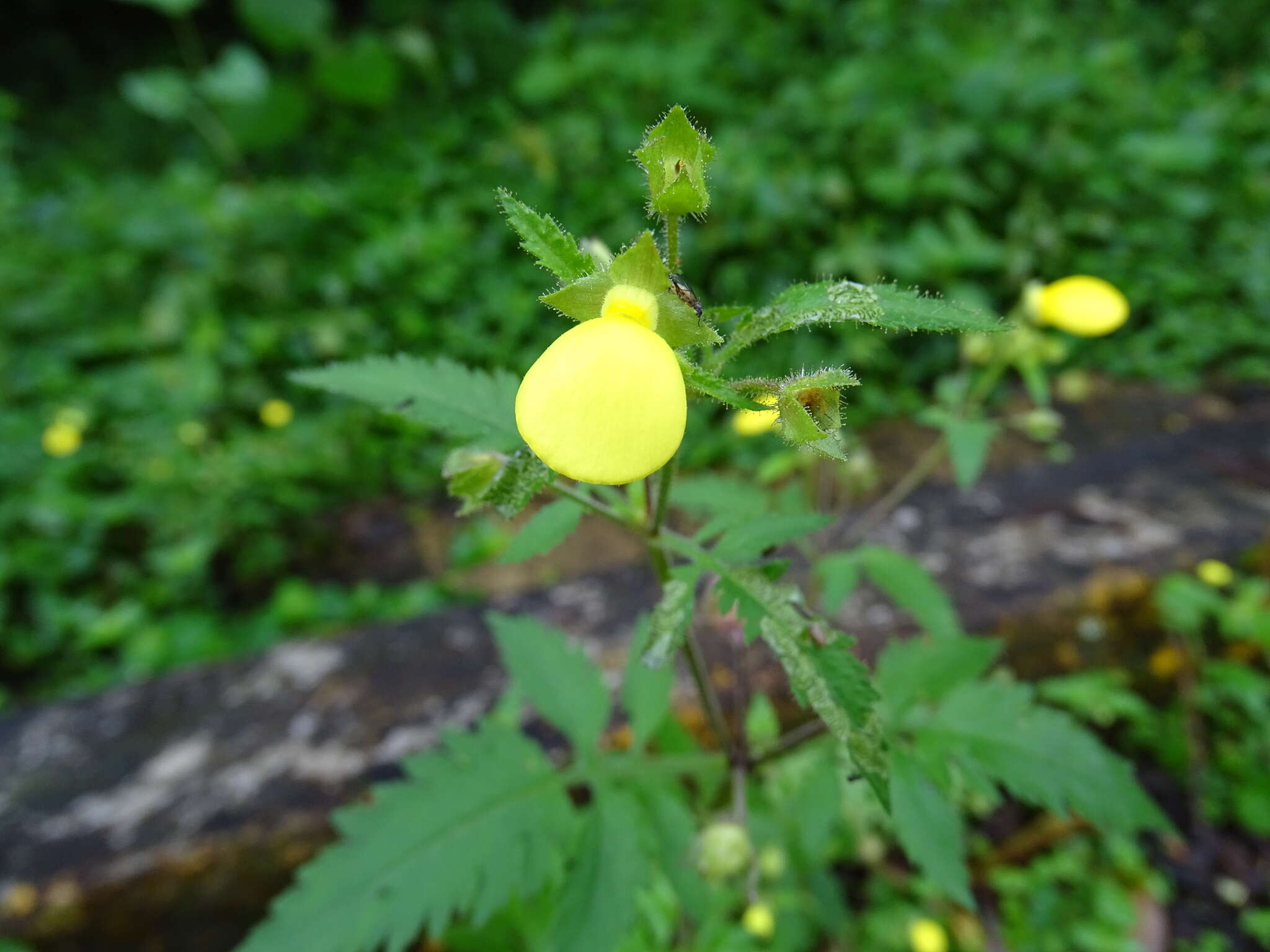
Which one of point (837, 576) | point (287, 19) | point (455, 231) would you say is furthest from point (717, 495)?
point (287, 19)

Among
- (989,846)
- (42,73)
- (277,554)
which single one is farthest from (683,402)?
(42,73)

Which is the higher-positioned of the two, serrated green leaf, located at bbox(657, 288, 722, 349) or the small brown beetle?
the small brown beetle

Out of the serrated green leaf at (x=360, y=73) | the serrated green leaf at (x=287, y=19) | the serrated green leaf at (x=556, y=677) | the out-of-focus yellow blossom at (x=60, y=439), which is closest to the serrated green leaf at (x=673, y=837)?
the serrated green leaf at (x=556, y=677)

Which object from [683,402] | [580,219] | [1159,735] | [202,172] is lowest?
[1159,735]

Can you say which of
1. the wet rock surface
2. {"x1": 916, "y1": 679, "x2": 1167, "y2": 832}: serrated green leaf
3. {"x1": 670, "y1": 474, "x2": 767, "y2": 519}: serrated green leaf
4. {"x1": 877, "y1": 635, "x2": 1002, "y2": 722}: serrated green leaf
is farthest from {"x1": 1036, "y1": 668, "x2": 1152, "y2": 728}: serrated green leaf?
{"x1": 670, "y1": 474, "x2": 767, "y2": 519}: serrated green leaf

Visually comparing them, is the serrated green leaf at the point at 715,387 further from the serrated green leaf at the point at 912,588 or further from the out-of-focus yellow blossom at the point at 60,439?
the out-of-focus yellow blossom at the point at 60,439

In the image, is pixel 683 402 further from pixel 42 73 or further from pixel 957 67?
pixel 42 73

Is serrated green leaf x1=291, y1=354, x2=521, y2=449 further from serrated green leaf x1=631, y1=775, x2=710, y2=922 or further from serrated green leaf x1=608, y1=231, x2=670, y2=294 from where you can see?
serrated green leaf x1=631, y1=775, x2=710, y2=922

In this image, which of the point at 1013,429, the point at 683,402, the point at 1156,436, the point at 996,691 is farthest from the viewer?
the point at 1013,429
